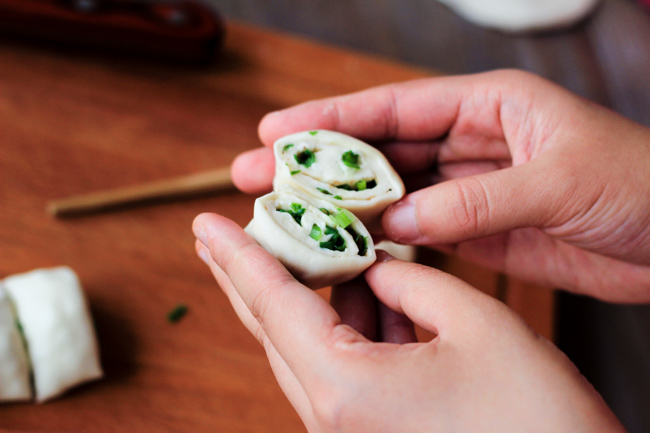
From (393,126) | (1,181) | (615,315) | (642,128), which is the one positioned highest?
(642,128)

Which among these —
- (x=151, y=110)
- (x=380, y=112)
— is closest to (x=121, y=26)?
(x=151, y=110)

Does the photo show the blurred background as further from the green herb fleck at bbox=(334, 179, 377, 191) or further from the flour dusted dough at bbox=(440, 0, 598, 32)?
the flour dusted dough at bbox=(440, 0, 598, 32)

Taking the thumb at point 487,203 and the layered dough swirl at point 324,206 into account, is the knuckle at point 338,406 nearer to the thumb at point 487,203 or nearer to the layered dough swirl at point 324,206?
the layered dough swirl at point 324,206

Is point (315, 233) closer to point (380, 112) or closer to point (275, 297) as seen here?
point (275, 297)

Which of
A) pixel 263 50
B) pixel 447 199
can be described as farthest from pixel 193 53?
pixel 447 199

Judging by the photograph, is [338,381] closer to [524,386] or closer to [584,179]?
[524,386]

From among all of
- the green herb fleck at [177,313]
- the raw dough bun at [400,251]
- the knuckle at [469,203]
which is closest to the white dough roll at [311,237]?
the knuckle at [469,203]
